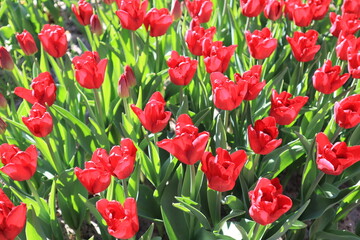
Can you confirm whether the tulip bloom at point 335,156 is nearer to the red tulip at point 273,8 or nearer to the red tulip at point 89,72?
the red tulip at point 89,72

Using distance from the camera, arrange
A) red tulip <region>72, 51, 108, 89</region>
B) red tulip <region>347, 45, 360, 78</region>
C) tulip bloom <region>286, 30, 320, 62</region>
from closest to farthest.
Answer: red tulip <region>72, 51, 108, 89</region>
red tulip <region>347, 45, 360, 78</region>
tulip bloom <region>286, 30, 320, 62</region>

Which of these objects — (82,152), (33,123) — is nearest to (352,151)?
(33,123)

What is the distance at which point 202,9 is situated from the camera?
1918 millimetres

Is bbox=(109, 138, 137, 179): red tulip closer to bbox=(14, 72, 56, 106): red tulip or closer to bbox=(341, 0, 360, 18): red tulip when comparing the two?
bbox=(14, 72, 56, 106): red tulip

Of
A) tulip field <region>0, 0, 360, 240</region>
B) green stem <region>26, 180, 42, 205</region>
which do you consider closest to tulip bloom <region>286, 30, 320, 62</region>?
tulip field <region>0, 0, 360, 240</region>

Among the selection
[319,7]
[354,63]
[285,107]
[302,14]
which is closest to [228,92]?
[285,107]

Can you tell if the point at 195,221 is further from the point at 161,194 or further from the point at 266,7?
the point at 266,7

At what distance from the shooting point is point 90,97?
1955 millimetres

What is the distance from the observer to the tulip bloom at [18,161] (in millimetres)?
1224

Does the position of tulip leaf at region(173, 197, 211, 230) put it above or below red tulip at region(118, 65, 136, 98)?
below

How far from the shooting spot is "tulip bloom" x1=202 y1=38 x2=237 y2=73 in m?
1.54

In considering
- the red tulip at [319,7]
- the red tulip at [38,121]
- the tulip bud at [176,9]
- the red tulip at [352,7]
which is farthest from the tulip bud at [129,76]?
the red tulip at [352,7]

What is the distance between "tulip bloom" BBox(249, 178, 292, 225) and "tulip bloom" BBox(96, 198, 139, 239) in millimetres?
291

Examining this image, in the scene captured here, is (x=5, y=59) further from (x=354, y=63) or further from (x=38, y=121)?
(x=354, y=63)
